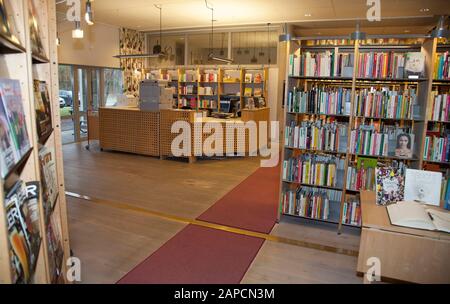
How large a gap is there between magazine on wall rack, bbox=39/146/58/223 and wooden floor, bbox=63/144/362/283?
0.78 meters

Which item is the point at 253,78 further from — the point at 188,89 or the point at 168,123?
the point at 168,123

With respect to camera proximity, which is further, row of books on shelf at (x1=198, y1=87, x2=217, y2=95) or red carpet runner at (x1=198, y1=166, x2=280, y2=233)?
row of books on shelf at (x1=198, y1=87, x2=217, y2=95)

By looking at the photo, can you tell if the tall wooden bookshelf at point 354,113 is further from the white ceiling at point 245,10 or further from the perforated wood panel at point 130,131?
the perforated wood panel at point 130,131

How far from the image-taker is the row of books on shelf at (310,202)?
3793mm

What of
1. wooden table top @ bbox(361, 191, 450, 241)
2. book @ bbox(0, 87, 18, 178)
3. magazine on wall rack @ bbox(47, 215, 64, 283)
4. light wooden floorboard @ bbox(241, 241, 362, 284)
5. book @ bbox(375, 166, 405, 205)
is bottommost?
light wooden floorboard @ bbox(241, 241, 362, 284)

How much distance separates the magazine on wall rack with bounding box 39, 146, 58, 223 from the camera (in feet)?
6.75

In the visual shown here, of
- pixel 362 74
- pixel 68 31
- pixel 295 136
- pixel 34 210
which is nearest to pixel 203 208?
pixel 295 136

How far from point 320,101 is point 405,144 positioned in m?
0.96

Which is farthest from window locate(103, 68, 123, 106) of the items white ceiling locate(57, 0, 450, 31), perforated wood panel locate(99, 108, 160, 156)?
perforated wood panel locate(99, 108, 160, 156)

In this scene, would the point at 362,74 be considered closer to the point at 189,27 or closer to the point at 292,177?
the point at 292,177

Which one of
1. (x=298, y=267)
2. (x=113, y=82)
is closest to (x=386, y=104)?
(x=298, y=267)

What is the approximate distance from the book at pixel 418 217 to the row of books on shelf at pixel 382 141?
3.55ft

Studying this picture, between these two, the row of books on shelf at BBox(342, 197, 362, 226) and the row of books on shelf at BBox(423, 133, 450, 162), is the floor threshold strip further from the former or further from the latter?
the row of books on shelf at BBox(423, 133, 450, 162)

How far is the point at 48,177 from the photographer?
2.25 m
